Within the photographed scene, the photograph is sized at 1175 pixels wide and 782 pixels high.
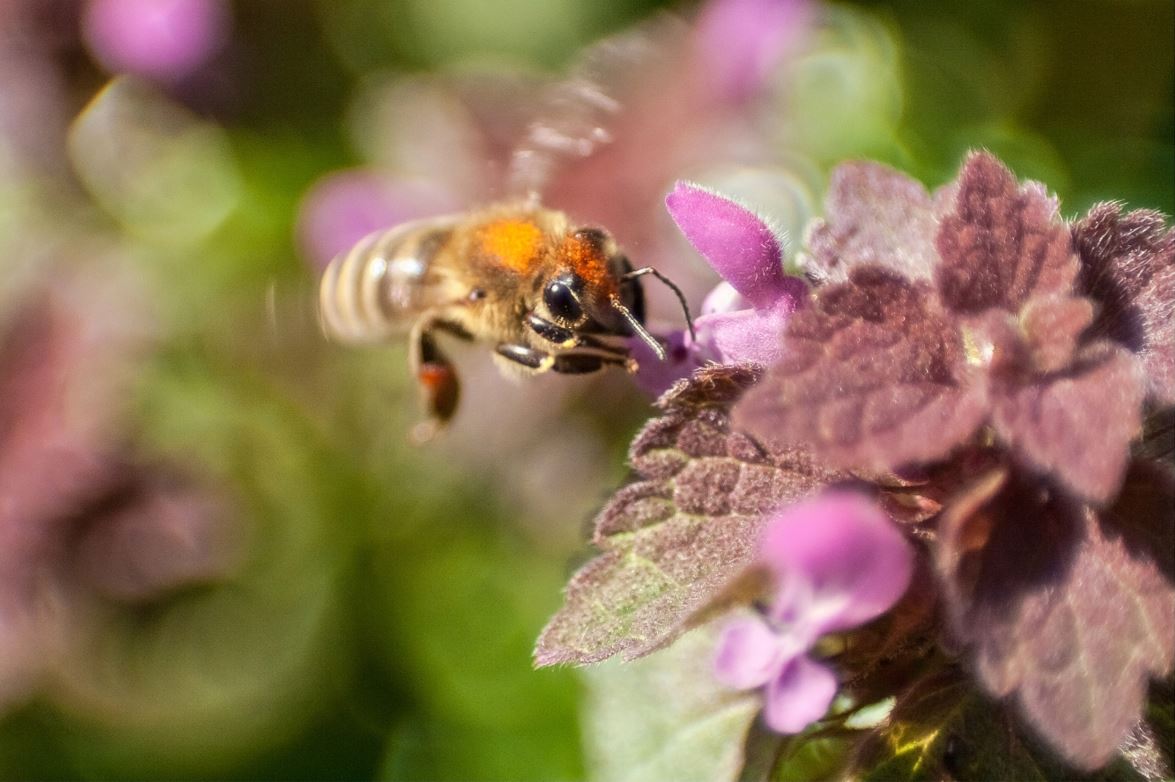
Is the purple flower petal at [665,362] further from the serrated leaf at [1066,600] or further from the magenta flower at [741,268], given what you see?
the serrated leaf at [1066,600]

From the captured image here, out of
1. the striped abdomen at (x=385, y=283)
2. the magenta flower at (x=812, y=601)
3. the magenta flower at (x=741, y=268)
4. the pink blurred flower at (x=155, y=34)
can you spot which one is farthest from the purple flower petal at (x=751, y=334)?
the pink blurred flower at (x=155, y=34)

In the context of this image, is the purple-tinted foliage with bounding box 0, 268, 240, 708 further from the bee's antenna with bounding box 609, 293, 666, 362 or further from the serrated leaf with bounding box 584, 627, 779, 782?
the bee's antenna with bounding box 609, 293, 666, 362

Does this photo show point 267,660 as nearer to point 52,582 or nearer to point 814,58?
point 52,582

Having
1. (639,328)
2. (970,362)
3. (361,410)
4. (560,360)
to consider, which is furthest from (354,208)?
(970,362)

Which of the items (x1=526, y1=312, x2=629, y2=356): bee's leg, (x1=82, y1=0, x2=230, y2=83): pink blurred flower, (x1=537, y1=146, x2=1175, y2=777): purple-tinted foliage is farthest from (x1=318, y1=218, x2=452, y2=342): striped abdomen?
(x1=82, y1=0, x2=230, y2=83): pink blurred flower

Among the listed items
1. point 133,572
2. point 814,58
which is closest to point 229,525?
point 133,572
